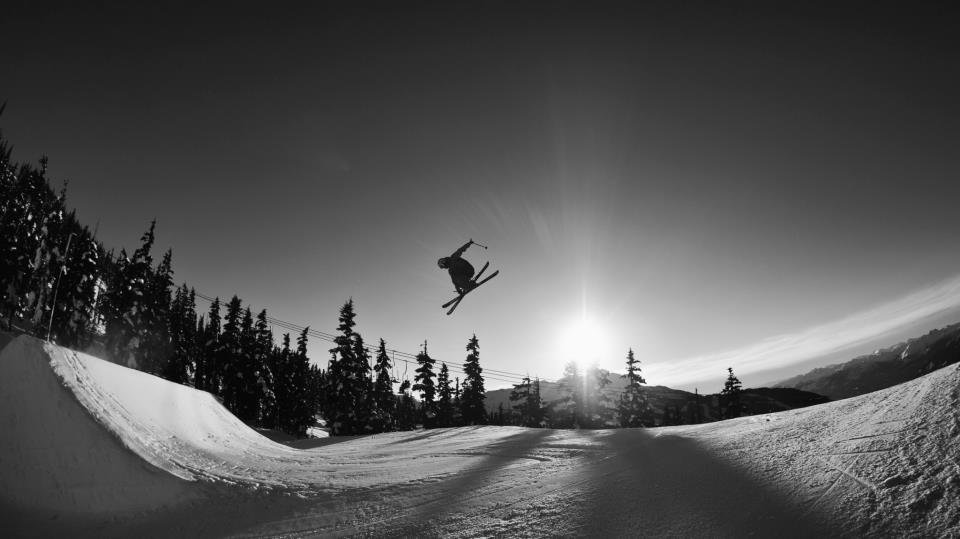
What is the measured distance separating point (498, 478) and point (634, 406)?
4133 cm

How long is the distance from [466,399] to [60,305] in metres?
41.5

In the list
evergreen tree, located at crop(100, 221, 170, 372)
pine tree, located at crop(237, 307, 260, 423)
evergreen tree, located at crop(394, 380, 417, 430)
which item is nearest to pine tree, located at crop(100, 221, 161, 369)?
evergreen tree, located at crop(100, 221, 170, 372)

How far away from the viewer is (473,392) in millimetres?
42312

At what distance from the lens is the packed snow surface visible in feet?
12.8

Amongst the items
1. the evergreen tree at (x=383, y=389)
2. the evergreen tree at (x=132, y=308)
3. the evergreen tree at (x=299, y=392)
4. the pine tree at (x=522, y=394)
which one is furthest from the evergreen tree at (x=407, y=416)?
the evergreen tree at (x=132, y=308)

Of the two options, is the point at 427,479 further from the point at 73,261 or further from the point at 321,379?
the point at 321,379

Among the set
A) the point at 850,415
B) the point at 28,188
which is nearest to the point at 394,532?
the point at 850,415

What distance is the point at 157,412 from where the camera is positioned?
9477 millimetres

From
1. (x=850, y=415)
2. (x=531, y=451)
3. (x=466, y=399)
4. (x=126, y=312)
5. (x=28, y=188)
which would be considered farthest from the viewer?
(x=28, y=188)

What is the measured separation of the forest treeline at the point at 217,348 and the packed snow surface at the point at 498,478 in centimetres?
3243

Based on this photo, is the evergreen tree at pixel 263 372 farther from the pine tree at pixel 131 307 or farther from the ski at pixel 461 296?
the ski at pixel 461 296

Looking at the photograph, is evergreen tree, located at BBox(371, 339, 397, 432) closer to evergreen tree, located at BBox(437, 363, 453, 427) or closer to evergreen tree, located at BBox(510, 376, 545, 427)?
evergreen tree, located at BBox(437, 363, 453, 427)

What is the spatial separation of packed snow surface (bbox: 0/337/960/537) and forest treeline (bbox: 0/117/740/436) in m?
32.4

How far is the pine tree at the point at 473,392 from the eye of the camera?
138 feet
